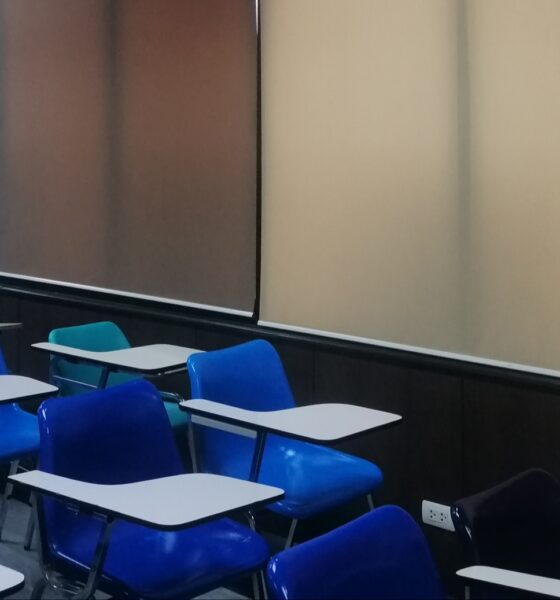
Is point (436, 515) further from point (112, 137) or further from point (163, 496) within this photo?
point (112, 137)

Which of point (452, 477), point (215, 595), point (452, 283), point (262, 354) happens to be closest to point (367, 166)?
point (452, 283)

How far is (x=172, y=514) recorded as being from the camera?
6.75 ft

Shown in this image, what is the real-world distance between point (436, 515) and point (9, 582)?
1.86 metres

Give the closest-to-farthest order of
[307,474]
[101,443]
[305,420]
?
[101,443]
[305,420]
[307,474]

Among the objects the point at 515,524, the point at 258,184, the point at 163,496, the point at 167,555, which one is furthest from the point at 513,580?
the point at 258,184

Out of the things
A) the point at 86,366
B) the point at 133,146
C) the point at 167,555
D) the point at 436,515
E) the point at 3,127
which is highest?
the point at 3,127

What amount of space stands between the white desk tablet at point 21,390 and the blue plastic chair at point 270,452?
0.45 m

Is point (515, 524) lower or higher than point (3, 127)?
lower

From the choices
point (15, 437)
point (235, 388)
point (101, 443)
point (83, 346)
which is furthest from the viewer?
point (83, 346)

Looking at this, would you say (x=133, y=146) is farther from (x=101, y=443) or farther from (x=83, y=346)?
(x=101, y=443)

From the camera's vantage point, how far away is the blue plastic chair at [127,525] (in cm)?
230

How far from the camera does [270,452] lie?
312cm

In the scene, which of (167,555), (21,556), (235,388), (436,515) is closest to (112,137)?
(235,388)

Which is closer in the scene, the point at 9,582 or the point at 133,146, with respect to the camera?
the point at 9,582
